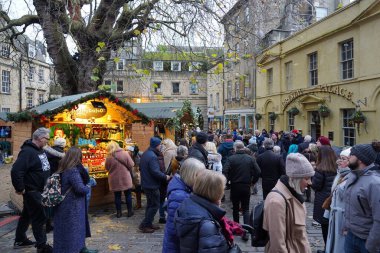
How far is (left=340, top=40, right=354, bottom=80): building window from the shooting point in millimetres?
14717

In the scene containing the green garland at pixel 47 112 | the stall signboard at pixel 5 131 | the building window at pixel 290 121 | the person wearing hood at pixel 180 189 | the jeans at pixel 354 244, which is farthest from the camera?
the building window at pixel 290 121

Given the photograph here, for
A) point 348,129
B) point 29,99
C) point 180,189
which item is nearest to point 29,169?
point 180,189

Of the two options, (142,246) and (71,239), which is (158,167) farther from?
(71,239)

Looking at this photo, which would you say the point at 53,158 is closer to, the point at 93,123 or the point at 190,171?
the point at 93,123

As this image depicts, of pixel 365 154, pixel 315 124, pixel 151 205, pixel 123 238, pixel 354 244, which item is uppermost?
pixel 315 124

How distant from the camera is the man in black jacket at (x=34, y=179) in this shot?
17.1ft

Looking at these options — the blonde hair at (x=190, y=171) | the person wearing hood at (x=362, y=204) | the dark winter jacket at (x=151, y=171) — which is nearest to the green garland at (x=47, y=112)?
the dark winter jacket at (x=151, y=171)

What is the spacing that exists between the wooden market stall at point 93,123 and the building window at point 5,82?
85.1ft

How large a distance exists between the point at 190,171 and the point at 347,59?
46.0 feet

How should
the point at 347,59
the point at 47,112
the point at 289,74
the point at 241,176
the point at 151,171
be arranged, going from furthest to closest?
1. the point at 289,74
2. the point at 347,59
3. the point at 47,112
4. the point at 151,171
5. the point at 241,176

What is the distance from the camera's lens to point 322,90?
16.4 m

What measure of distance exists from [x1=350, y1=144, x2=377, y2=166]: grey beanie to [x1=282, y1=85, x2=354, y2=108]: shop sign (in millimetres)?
12103

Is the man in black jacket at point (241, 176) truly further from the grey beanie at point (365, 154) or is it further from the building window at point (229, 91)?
the building window at point (229, 91)

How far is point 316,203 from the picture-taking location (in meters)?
5.18
